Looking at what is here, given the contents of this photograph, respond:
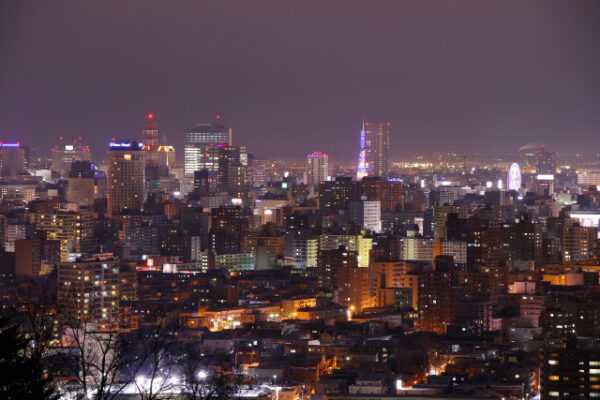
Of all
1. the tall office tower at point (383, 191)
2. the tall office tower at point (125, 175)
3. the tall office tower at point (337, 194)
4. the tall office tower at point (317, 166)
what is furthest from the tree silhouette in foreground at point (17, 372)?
the tall office tower at point (317, 166)

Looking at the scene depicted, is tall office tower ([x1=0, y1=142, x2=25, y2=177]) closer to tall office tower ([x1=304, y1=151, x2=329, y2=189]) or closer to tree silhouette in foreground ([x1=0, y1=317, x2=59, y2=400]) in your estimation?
tall office tower ([x1=304, y1=151, x2=329, y2=189])

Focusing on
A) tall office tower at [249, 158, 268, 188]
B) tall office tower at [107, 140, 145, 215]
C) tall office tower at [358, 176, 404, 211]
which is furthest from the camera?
tall office tower at [249, 158, 268, 188]

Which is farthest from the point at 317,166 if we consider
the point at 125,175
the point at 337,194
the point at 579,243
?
the point at 579,243

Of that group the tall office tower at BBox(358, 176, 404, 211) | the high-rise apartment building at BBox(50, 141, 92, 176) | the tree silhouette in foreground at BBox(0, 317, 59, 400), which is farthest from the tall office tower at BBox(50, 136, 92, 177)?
the tree silhouette in foreground at BBox(0, 317, 59, 400)

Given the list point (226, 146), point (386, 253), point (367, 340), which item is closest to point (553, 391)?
point (367, 340)

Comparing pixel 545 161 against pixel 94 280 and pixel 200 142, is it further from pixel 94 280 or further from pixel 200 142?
pixel 94 280

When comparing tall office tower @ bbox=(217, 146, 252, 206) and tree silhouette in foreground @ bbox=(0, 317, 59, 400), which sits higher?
tall office tower @ bbox=(217, 146, 252, 206)

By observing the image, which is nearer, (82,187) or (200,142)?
(82,187)

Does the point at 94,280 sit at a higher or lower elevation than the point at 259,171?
lower

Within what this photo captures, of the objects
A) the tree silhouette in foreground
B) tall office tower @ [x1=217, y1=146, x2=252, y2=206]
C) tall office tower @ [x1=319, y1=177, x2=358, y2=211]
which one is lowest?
the tree silhouette in foreground
